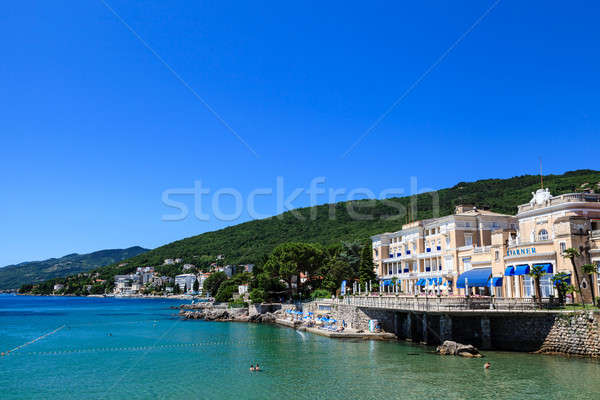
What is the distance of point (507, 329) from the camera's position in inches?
1212

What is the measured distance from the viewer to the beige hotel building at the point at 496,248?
107 ft

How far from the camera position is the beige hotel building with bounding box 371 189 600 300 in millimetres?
32531

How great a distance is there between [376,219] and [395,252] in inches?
2859

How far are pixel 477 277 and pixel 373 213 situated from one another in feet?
330

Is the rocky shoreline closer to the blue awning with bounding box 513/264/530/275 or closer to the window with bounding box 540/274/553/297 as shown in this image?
the blue awning with bounding box 513/264/530/275

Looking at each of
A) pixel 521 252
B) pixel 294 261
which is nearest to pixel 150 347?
pixel 294 261

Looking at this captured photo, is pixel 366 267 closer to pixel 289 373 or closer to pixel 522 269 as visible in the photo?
pixel 522 269

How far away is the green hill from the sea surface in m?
40.6

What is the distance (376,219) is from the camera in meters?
131

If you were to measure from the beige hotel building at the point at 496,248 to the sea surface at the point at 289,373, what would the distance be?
26.6 feet

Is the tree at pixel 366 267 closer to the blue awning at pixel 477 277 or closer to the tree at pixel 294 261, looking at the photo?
the tree at pixel 294 261

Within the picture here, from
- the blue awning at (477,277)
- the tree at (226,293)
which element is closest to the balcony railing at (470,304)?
the blue awning at (477,277)

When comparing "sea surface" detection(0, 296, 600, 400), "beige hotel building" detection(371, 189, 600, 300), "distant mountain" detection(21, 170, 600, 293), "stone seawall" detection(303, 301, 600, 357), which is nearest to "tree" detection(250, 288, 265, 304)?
"distant mountain" detection(21, 170, 600, 293)

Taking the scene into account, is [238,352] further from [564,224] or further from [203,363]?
[564,224]
